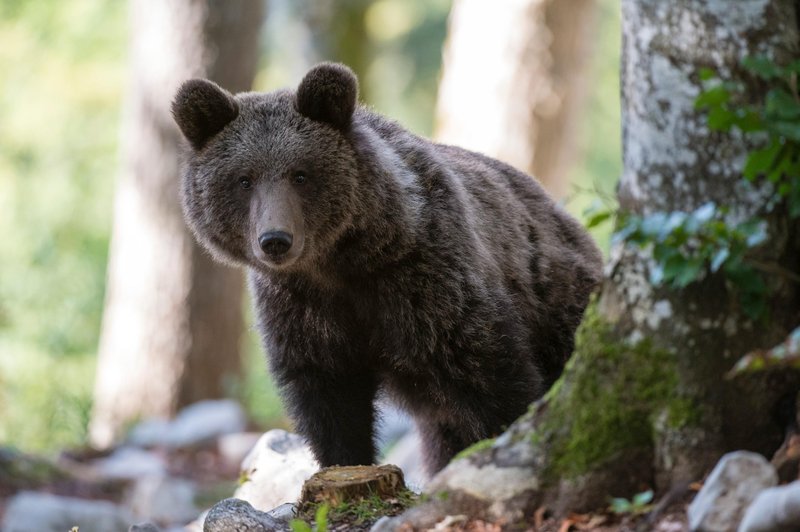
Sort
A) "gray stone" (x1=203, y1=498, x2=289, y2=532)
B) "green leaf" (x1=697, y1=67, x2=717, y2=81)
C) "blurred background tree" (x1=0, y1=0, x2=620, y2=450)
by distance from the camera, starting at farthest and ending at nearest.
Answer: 1. "blurred background tree" (x1=0, y1=0, x2=620, y2=450)
2. "gray stone" (x1=203, y1=498, x2=289, y2=532)
3. "green leaf" (x1=697, y1=67, x2=717, y2=81)

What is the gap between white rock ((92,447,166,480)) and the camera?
420 inches

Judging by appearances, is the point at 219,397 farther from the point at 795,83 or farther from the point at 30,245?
the point at 795,83

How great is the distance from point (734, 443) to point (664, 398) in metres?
0.29

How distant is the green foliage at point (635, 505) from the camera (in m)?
3.57

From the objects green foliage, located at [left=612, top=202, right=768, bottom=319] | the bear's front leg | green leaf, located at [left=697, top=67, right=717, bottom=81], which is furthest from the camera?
the bear's front leg

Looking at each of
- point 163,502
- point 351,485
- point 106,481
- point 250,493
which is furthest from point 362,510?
point 106,481

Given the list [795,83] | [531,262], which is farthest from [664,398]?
[531,262]

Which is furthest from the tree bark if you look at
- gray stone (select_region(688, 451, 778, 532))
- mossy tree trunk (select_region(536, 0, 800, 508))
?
gray stone (select_region(688, 451, 778, 532))

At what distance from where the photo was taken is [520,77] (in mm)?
11883

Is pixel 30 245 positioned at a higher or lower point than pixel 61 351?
higher

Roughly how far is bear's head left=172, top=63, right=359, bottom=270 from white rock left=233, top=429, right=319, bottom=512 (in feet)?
4.50

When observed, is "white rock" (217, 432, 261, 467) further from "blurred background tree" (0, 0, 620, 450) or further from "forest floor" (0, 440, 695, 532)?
"blurred background tree" (0, 0, 620, 450)

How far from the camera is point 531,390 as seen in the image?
5.48 m

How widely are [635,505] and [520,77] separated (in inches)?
348
